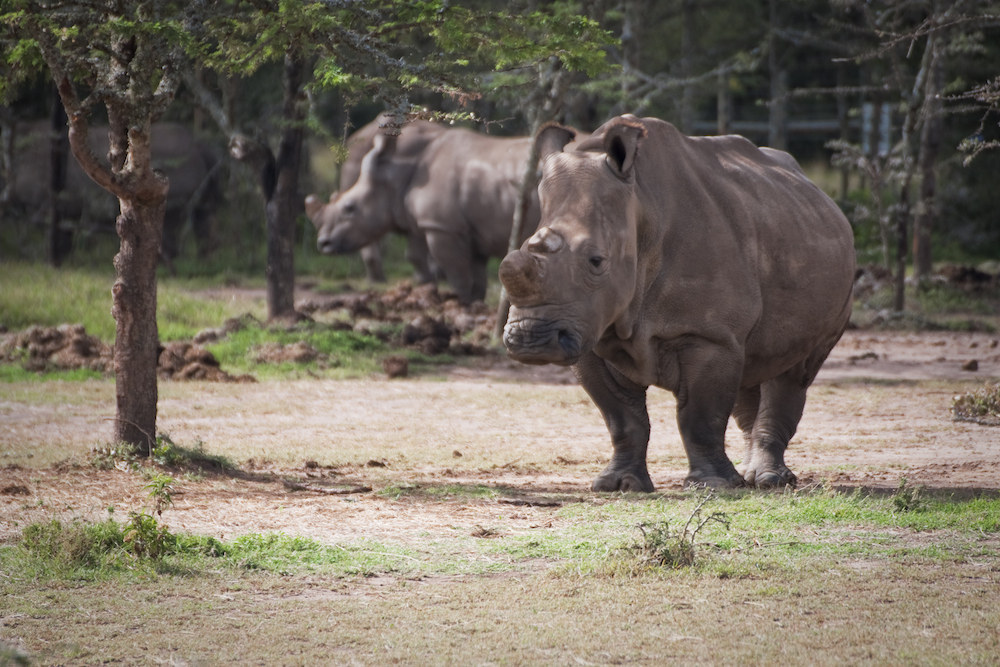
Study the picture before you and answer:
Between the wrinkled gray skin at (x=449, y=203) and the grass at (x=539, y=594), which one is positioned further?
the wrinkled gray skin at (x=449, y=203)

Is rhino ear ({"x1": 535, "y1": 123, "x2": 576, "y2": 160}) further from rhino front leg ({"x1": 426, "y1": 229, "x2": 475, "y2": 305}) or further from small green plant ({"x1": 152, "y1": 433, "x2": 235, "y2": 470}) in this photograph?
rhino front leg ({"x1": 426, "y1": 229, "x2": 475, "y2": 305})

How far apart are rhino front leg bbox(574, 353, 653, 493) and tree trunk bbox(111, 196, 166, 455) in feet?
8.16

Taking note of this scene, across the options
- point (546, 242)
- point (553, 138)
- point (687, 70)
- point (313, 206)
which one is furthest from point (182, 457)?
point (687, 70)

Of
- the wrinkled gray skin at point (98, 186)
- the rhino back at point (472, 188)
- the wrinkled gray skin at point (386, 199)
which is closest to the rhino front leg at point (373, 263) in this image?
the wrinkled gray skin at point (386, 199)

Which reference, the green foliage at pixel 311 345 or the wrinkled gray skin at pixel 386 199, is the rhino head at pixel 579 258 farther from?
the wrinkled gray skin at pixel 386 199

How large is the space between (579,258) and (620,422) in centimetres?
124

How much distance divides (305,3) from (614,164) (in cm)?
183

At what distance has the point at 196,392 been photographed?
11352 millimetres

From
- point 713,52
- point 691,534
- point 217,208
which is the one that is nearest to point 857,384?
point 691,534

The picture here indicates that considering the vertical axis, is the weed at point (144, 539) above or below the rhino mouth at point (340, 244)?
below

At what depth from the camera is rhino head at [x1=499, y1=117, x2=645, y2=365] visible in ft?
21.3

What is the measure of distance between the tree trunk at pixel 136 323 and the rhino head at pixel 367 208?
9940 millimetres

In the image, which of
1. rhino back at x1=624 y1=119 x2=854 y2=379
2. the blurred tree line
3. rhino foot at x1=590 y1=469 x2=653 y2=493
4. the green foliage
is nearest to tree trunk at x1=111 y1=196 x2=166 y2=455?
rhino foot at x1=590 y1=469 x2=653 y2=493

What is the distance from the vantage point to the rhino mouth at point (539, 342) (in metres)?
6.47
